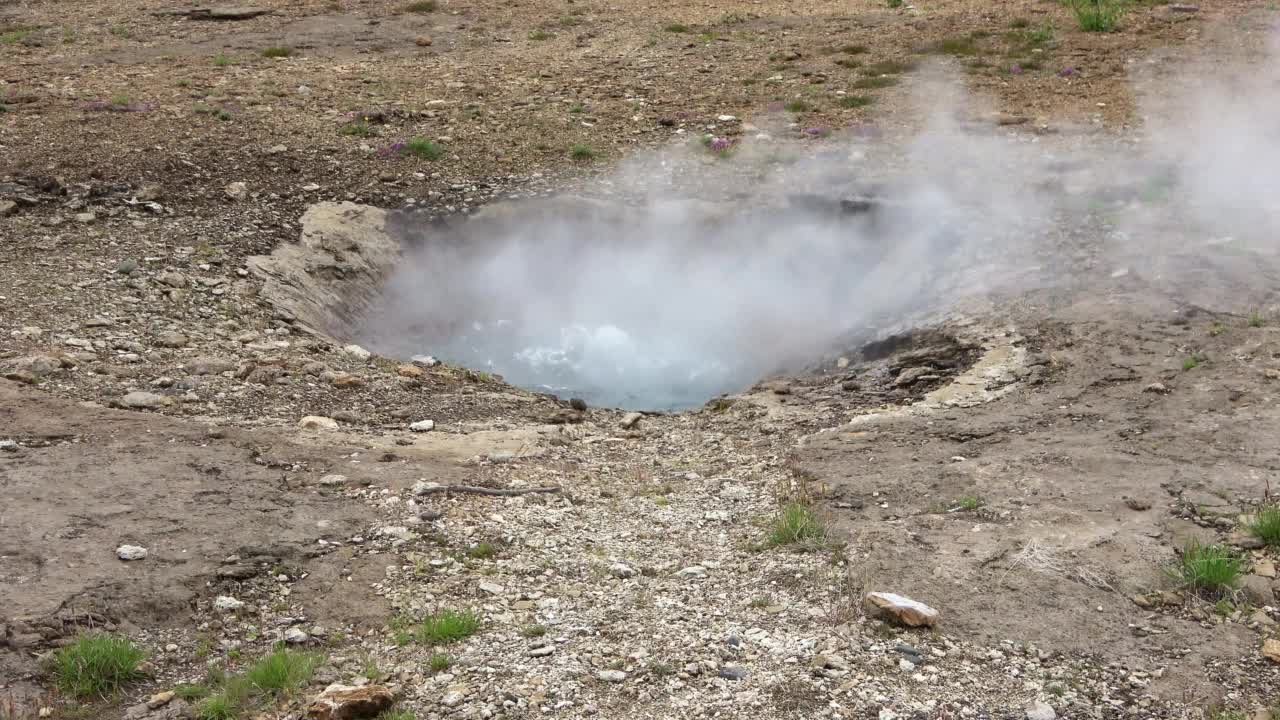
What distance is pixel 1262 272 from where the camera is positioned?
7.22 m

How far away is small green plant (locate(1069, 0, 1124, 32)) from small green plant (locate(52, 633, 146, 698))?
12.2 metres

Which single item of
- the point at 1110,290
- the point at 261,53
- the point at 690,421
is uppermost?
the point at 261,53

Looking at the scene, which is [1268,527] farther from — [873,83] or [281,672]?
[873,83]

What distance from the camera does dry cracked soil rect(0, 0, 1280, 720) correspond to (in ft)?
13.1

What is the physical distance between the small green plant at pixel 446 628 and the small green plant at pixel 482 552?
1.61 ft

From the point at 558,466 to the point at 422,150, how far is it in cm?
502

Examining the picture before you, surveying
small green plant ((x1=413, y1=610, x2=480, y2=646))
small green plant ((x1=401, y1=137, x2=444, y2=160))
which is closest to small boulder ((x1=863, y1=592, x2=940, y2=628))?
small green plant ((x1=413, y1=610, x2=480, y2=646))

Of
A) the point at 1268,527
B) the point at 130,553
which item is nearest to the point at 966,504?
the point at 1268,527

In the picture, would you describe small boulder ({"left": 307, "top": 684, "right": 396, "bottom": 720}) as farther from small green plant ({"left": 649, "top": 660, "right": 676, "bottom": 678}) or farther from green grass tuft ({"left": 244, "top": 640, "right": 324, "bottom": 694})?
small green plant ({"left": 649, "top": 660, "right": 676, "bottom": 678})

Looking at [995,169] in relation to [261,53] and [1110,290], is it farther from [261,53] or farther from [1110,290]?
[261,53]

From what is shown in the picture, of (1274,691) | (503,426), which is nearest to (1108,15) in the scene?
(503,426)

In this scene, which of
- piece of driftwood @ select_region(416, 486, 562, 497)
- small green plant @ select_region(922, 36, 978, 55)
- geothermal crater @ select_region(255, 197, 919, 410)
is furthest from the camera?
small green plant @ select_region(922, 36, 978, 55)

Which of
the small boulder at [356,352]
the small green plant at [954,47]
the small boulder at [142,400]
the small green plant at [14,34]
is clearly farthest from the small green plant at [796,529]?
the small green plant at [14,34]

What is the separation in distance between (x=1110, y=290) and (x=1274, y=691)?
151 inches
